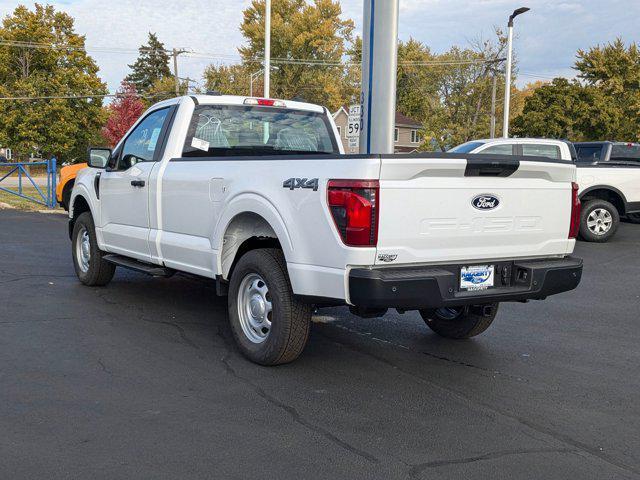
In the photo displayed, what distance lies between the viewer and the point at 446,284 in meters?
4.44

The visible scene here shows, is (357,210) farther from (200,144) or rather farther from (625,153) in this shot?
(625,153)

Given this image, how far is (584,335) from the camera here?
6.41 m

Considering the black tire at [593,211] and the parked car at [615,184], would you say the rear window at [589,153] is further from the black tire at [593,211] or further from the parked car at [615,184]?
the black tire at [593,211]

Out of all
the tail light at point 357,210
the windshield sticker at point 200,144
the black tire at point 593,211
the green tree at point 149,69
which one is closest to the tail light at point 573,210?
the tail light at point 357,210

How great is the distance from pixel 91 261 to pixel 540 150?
9.06 metres

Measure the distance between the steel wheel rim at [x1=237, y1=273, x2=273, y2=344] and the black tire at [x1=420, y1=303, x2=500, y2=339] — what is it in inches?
58.9

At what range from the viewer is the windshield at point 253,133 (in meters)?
6.44

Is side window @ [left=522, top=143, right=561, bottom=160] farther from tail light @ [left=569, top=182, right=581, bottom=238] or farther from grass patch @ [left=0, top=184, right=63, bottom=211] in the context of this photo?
grass patch @ [left=0, top=184, right=63, bottom=211]

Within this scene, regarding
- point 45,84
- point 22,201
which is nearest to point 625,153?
point 22,201

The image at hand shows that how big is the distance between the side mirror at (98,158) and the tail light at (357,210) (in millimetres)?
3983

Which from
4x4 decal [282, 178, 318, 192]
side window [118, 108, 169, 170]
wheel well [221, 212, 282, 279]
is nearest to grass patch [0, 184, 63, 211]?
side window [118, 108, 169, 170]

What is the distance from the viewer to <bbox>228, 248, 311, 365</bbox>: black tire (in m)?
4.79

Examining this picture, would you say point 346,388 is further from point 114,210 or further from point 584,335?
point 114,210

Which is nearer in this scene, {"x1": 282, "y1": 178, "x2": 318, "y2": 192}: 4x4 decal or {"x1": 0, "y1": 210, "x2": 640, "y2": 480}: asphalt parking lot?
{"x1": 0, "y1": 210, "x2": 640, "y2": 480}: asphalt parking lot
